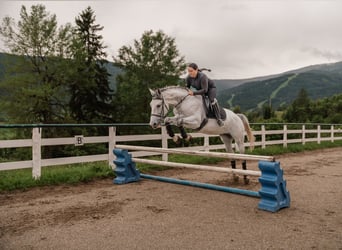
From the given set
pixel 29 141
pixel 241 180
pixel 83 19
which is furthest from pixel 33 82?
pixel 241 180

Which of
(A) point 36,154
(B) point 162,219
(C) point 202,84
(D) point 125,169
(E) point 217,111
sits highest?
(C) point 202,84

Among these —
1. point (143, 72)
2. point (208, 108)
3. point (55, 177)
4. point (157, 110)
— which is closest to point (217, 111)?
point (208, 108)

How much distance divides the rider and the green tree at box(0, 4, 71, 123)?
2263 cm

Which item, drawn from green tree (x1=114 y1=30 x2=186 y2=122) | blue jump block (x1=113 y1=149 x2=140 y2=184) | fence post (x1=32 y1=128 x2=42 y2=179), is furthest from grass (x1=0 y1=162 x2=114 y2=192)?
green tree (x1=114 y1=30 x2=186 y2=122)

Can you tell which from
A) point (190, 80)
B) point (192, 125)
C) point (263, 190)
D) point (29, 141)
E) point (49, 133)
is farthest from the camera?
point (49, 133)

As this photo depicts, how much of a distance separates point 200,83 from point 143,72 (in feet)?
110

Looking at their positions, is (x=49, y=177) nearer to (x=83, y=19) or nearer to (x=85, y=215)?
(x=85, y=215)

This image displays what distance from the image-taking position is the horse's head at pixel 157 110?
5.36 metres

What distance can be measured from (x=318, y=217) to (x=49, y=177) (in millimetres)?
5335

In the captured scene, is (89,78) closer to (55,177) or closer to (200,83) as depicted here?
(55,177)

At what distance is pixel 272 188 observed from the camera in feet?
15.1

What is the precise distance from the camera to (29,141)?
6648mm

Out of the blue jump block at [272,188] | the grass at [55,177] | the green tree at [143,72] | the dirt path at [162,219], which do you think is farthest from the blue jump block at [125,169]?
the green tree at [143,72]

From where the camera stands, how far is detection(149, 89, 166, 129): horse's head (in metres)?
5.36
